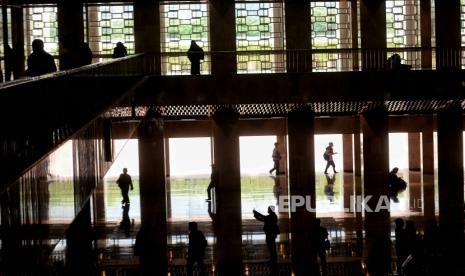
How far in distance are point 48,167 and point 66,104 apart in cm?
141

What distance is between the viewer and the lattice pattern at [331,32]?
85.3 ft

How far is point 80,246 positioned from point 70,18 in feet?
28.1

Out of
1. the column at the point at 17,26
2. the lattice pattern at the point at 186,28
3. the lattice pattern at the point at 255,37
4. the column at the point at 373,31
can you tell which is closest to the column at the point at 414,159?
the lattice pattern at the point at 255,37

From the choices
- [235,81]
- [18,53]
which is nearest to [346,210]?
[235,81]

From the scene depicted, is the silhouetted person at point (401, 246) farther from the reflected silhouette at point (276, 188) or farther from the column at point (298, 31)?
the reflected silhouette at point (276, 188)

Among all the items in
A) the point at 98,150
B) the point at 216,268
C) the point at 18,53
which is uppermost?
the point at 18,53

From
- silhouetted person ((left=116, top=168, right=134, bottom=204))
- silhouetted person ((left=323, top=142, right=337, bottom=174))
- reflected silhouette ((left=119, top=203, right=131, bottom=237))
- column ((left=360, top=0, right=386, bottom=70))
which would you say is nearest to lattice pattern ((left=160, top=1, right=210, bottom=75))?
silhouetted person ((left=116, top=168, right=134, bottom=204))

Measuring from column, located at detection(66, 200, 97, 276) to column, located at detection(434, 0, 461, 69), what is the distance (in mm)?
10588

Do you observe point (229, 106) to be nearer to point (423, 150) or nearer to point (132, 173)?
point (423, 150)

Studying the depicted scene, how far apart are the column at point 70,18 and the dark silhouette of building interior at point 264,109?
3cm

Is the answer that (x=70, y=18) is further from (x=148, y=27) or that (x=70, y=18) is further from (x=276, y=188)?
(x=276, y=188)

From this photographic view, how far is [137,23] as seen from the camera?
73.3 feet

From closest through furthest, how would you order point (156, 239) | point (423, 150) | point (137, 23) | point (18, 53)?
point (18, 53) < point (156, 239) < point (137, 23) < point (423, 150)

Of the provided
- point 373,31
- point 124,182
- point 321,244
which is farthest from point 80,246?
point 373,31
